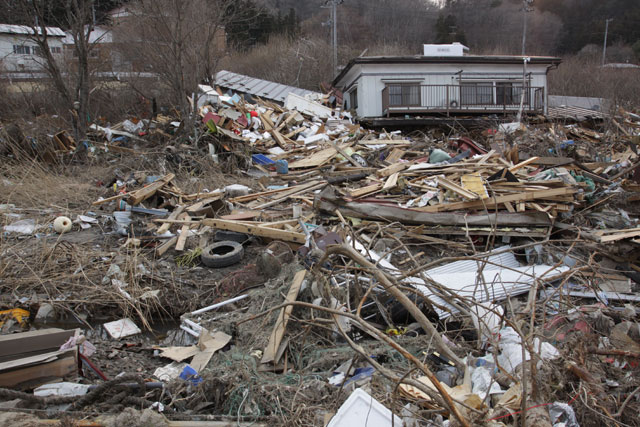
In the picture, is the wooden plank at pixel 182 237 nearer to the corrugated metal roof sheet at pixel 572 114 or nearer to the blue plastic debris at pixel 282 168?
the blue plastic debris at pixel 282 168

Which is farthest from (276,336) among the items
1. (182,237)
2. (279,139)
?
(279,139)

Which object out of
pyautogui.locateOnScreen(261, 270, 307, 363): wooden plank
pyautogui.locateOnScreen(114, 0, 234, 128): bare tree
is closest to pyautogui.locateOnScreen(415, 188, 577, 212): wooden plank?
pyautogui.locateOnScreen(261, 270, 307, 363): wooden plank

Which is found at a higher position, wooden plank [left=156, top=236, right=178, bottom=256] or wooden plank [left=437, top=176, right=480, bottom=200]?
wooden plank [left=437, top=176, right=480, bottom=200]

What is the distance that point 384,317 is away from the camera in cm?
401

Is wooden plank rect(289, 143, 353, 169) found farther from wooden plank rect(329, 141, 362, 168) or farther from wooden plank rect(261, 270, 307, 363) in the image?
wooden plank rect(261, 270, 307, 363)

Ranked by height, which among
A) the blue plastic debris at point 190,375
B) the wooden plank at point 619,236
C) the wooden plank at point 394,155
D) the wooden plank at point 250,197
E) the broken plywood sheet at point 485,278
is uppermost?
the wooden plank at point 394,155

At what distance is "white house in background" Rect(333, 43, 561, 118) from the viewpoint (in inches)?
740

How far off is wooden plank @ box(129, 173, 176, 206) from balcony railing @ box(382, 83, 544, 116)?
1259 centimetres

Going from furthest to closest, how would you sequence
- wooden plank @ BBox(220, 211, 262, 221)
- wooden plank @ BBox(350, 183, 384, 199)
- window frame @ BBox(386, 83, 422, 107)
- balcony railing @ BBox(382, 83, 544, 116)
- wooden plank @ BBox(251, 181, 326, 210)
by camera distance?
window frame @ BBox(386, 83, 422, 107), balcony railing @ BBox(382, 83, 544, 116), wooden plank @ BBox(251, 181, 326, 210), wooden plank @ BBox(350, 183, 384, 199), wooden plank @ BBox(220, 211, 262, 221)

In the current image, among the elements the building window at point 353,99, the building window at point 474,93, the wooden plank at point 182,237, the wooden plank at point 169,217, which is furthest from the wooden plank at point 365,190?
the building window at point 474,93

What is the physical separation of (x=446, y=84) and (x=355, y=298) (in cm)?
1719

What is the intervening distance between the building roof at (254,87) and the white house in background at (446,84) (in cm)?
347

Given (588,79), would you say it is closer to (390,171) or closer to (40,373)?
(390,171)

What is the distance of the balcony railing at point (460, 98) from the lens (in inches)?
734
